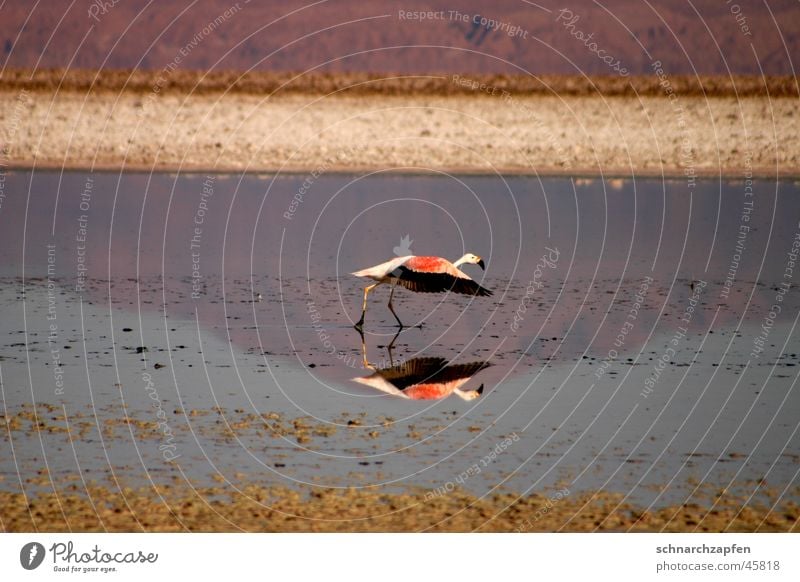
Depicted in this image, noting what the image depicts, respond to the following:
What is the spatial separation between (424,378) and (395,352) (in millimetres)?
1974

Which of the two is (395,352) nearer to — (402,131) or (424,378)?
(424,378)

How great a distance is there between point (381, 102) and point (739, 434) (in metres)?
59.8

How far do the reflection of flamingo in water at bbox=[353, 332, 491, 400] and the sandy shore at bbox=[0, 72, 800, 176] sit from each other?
40.6m

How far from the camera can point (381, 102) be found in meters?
74.5

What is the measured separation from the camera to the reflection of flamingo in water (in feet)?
59.7

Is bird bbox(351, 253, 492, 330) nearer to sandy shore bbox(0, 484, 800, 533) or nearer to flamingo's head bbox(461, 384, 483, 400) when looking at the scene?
flamingo's head bbox(461, 384, 483, 400)

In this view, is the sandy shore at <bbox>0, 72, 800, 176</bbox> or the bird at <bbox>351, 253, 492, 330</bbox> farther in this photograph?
the sandy shore at <bbox>0, 72, 800, 176</bbox>

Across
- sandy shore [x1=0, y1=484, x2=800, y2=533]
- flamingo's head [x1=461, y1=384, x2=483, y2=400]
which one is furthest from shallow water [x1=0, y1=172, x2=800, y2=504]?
sandy shore [x1=0, y1=484, x2=800, y2=533]

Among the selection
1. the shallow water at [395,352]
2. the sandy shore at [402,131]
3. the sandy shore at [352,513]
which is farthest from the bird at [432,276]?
the sandy shore at [402,131]

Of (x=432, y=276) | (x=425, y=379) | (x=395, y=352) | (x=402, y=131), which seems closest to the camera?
(x=425, y=379)

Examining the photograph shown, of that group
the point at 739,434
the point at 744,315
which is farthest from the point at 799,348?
the point at 739,434

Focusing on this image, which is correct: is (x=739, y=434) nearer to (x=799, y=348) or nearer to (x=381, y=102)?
(x=799, y=348)

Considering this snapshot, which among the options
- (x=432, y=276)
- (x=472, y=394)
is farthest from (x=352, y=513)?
(x=432, y=276)

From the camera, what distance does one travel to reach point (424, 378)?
1906 centimetres
